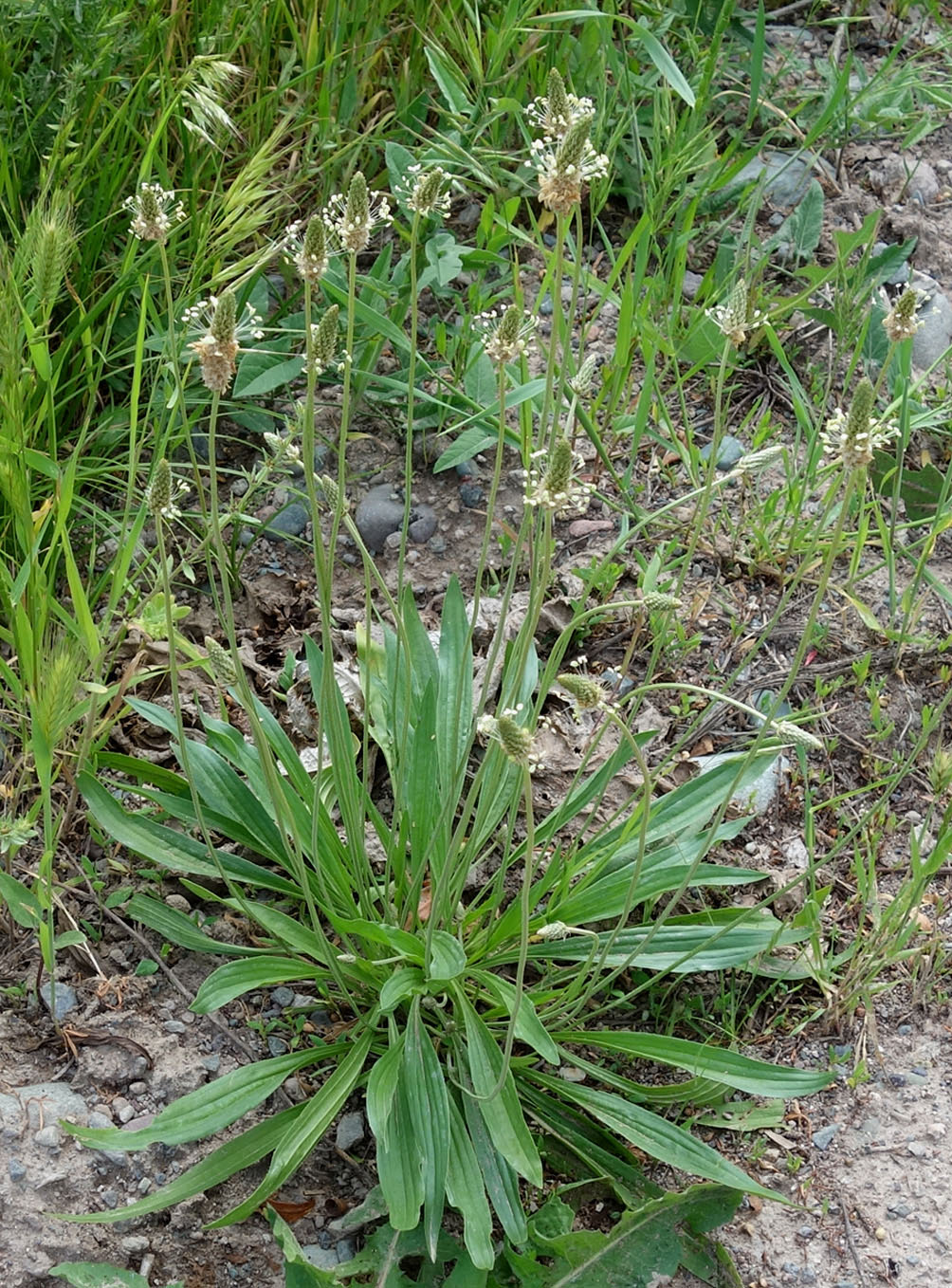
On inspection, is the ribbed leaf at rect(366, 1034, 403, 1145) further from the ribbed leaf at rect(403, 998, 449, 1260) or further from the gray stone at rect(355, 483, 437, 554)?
the gray stone at rect(355, 483, 437, 554)

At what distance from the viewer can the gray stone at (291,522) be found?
3111 mm

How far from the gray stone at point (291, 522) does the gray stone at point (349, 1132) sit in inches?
54.7

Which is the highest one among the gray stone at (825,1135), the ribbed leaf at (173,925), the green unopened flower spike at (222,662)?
the green unopened flower spike at (222,662)

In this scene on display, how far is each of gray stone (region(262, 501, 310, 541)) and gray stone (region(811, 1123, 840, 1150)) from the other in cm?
169

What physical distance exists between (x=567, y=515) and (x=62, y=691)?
1540 millimetres

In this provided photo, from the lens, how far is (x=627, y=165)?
144 inches

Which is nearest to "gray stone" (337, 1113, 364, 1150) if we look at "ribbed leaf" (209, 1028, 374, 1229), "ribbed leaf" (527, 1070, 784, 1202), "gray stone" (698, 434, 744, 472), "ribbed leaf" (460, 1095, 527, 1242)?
"ribbed leaf" (209, 1028, 374, 1229)

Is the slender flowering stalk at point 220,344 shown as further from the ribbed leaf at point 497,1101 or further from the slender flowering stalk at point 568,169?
the ribbed leaf at point 497,1101

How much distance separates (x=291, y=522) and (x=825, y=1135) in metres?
1.74

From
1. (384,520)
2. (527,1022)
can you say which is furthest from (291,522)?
(527,1022)

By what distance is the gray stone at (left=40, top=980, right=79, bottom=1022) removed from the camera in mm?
2266

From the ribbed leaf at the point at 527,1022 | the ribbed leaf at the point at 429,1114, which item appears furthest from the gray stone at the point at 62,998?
the ribbed leaf at the point at 527,1022

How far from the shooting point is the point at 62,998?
2275 mm

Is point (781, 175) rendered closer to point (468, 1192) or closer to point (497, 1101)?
point (497, 1101)
